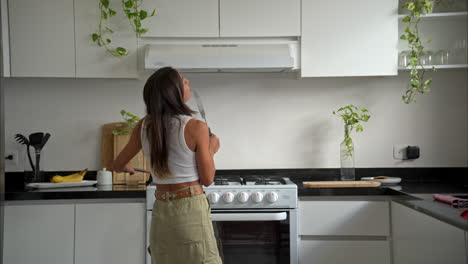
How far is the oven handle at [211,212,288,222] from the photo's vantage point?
2.71 meters

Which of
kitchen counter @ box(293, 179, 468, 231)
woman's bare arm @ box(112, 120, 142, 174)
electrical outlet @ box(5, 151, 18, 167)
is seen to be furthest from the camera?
electrical outlet @ box(5, 151, 18, 167)

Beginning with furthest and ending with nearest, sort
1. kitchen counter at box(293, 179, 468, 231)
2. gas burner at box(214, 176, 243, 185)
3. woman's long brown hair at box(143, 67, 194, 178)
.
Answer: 1. gas burner at box(214, 176, 243, 185)
2. kitchen counter at box(293, 179, 468, 231)
3. woman's long brown hair at box(143, 67, 194, 178)

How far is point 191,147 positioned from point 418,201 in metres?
1.15

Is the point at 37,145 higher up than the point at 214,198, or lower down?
higher up

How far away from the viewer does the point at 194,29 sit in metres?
3.06

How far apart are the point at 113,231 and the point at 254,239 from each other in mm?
749

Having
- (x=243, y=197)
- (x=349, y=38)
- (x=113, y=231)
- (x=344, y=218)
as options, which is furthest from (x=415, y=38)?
(x=113, y=231)

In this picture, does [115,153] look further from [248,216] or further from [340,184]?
[340,184]

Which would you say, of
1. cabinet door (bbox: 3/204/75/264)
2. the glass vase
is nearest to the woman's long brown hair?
cabinet door (bbox: 3/204/75/264)

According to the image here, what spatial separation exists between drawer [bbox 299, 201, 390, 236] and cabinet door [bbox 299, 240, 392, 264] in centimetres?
5

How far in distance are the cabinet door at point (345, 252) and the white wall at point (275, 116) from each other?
0.70 meters

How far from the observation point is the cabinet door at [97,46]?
3061mm

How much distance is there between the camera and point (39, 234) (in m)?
2.81

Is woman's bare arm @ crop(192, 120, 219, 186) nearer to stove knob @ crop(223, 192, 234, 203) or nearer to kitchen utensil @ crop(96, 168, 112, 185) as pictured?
stove knob @ crop(223, 192, 234, 203)
